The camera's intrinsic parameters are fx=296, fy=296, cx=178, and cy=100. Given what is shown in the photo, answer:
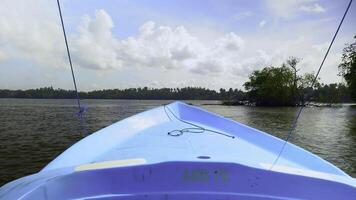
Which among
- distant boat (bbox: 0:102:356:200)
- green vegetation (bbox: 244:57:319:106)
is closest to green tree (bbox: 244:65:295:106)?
green vegetation (bbox: 244:57:319:106)

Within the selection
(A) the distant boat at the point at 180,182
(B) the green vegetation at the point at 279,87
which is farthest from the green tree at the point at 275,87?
(A) the distant boat at the point at 180,182

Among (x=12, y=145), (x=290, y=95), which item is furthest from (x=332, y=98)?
(x=12, y=145)

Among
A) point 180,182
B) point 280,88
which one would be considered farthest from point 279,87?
point 180,182

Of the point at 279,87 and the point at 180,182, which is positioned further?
the point at 279,87

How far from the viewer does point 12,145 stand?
45.4 ft

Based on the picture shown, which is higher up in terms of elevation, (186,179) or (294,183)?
(186,179)

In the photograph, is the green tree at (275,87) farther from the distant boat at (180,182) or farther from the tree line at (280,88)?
the distant boat at (180,182)

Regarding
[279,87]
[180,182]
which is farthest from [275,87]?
[180,182]

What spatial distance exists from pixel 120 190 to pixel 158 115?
535cm

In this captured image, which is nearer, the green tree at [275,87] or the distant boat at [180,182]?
the distant boat at [180,182]

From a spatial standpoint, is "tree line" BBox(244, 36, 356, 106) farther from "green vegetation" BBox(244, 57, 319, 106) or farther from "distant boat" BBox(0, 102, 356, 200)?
"distant boat" BBox(0, 102, 356, 200)

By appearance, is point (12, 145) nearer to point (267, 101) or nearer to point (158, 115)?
point (158, 115)

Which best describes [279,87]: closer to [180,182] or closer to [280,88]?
[280,88]

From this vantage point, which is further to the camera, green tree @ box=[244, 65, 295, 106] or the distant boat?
green tree @ box=[244, 65, 295, 106]
